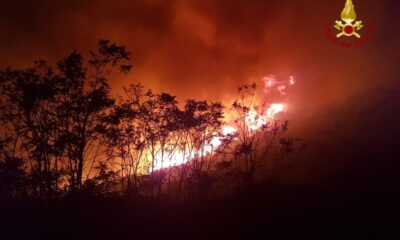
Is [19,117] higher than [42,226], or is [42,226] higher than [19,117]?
[19,117]

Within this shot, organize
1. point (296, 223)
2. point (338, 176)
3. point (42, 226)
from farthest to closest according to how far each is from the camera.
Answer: point (338, 176)
point (296, 223)
point (42, 226)

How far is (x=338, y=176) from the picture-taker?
177 feet

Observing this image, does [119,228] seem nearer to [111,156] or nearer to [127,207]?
[127,207]

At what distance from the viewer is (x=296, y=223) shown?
26969 millimetres

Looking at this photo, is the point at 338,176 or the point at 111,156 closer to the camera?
the point at 111,156

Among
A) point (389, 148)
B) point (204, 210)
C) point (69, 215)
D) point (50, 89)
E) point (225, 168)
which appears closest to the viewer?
point (69, 215)

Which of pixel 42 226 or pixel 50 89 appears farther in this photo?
pixel 50 89

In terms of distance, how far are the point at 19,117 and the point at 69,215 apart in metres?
8.41

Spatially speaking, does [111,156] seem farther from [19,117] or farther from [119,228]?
[119,228]

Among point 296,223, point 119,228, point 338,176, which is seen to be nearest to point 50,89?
point 119,228

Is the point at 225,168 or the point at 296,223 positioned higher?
the point at 225,168

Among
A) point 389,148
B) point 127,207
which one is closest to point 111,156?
point 127,207

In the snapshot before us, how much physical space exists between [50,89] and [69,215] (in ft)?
27.0

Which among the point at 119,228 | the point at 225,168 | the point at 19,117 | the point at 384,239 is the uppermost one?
the point at 19,117
